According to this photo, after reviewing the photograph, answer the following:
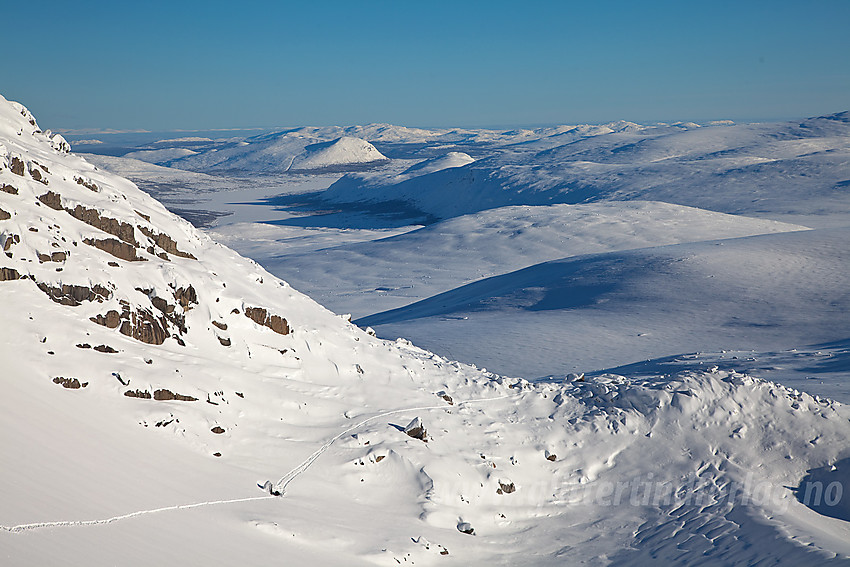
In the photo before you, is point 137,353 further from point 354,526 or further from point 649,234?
point 649,234

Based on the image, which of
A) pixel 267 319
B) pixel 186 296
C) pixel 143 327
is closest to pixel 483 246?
pixel 267 319

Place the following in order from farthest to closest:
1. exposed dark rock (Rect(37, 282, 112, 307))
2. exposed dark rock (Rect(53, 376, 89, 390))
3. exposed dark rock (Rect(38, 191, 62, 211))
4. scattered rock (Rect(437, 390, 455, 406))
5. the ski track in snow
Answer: scattered rock (Rect(437, 390, 455, 406)) → exposed dark rock (Rect(38, 191, 62, 211)) → exposed dark rock (Rect(37, 282, 112, 307)) → exposed dark rock (Rect(53, 376, 89, 390)) → the ski track in snow

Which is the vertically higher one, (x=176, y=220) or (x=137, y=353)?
(x=176, y=220)

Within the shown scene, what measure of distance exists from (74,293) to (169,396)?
2090 millimetres

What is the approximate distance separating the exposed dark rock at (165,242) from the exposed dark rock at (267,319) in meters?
1.79

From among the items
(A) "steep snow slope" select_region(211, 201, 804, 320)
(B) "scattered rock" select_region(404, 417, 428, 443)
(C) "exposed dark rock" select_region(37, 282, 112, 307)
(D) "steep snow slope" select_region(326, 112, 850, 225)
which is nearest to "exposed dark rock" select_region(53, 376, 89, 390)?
(C) "exposed dark rock" select_region(37, 282, 112, 307)

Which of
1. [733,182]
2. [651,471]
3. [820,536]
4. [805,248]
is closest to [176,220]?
[651,471]

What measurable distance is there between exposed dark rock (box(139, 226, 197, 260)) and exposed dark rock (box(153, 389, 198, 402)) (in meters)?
3.65

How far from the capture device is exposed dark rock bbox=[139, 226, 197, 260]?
11.5 m

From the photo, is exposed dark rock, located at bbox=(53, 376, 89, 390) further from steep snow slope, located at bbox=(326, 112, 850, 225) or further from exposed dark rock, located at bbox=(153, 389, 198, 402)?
steep snow slope, located at bbox=(326, 112, 850, 225)

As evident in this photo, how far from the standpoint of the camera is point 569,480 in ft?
33.0

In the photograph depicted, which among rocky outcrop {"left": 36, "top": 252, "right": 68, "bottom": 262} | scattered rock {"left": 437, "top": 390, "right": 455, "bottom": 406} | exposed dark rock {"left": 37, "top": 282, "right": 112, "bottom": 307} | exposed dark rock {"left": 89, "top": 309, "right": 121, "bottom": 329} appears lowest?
scattered rock {"left": 437, "top": 390, "right": 455, "bottom": 406}

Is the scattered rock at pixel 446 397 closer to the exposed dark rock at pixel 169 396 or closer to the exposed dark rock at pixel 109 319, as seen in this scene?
the exposed dark rock at pixel 169 396

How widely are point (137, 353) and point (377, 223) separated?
216 feet
